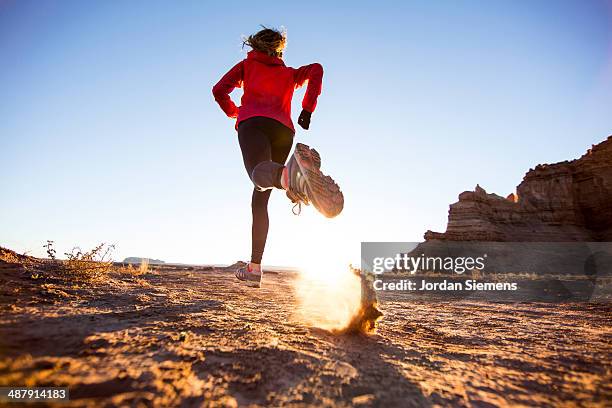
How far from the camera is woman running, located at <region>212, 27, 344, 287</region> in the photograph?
2.56 metres

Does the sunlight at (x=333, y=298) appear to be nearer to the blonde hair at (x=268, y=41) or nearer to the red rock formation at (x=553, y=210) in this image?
the blonde hair at (x=268, y=41)

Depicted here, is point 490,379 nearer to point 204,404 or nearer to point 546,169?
point 204,404

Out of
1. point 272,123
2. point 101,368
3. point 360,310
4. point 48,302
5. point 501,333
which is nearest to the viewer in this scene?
point 101,368

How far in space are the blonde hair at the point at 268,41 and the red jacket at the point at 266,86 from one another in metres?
0.07

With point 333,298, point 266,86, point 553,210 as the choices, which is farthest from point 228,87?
point 553,210

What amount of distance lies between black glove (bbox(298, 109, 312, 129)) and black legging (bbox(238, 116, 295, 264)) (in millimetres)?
180

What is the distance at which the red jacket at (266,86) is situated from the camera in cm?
273

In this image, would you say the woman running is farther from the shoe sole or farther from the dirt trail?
the dirt trail

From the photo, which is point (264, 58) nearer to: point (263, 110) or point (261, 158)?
point (263, 110)

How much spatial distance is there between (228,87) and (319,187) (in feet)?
5.10

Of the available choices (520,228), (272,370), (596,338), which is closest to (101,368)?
(272,370)

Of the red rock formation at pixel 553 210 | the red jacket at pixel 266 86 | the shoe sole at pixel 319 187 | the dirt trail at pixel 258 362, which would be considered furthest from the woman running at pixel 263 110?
the red rock formation at pixel 553 210

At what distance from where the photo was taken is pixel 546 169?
36719 millimetres

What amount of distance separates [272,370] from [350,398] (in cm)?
31
